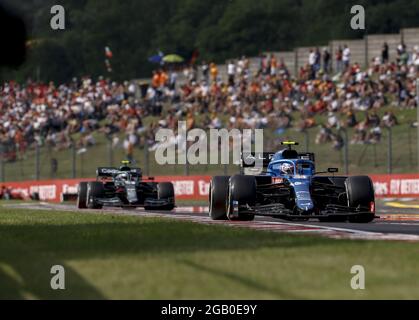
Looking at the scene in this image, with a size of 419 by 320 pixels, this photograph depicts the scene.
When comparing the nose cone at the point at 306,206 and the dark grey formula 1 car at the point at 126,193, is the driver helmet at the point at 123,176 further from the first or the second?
the nose cone at the point at 306,206

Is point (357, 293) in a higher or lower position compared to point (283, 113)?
lower

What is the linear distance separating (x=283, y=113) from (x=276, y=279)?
99.8 ft

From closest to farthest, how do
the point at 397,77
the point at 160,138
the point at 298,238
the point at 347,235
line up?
the point at 298,238 → the point at 347,235 → the point at 397,77 → the point at 160,138

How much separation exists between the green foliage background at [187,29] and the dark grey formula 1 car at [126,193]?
40477 mm

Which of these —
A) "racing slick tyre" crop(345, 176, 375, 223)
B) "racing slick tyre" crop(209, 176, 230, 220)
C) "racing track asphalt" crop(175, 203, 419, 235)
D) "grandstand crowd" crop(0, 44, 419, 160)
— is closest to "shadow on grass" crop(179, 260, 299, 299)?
"racing track asphalt" crop(175, 203, 419, 235)

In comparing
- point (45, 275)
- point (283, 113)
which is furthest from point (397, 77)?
point (45, 275)

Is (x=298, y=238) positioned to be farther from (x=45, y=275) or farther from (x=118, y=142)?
(x=118, y=142)

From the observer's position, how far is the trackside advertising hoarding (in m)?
33.1

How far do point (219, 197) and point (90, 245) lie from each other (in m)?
7.75

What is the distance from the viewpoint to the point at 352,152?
3469cm

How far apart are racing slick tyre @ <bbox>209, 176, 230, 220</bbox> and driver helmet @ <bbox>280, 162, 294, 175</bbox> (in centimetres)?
103

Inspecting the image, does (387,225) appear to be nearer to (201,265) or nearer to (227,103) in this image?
(201,265)

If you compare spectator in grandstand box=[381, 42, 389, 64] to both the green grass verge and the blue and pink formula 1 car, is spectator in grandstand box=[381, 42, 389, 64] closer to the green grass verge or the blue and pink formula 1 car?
the blue and pink formula 1 car

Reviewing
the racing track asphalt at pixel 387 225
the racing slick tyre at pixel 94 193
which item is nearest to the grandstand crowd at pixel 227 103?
the racing slick tyre at pixel 94 193
